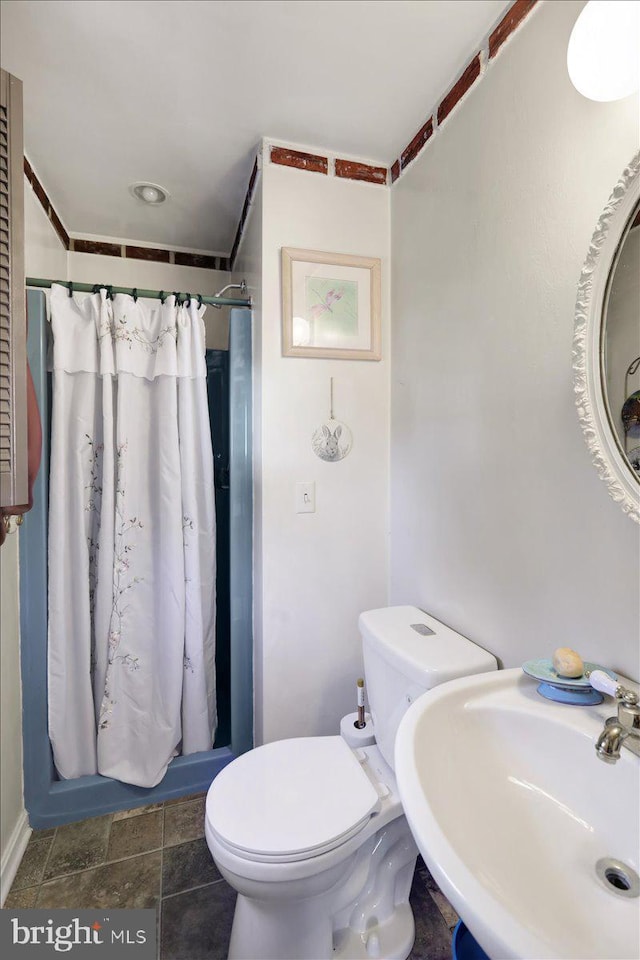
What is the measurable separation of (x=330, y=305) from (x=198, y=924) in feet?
6.13

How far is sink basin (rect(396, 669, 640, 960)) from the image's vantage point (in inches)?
20.1

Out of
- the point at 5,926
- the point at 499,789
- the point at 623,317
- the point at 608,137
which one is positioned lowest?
the point at 5,926

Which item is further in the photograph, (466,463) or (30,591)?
(30,591)

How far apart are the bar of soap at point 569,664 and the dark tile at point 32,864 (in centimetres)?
160

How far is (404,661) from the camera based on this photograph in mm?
1098

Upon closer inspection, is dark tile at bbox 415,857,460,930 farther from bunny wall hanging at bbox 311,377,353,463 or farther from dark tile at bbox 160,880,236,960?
bunny wall hanging at bbox 311,377,353,463

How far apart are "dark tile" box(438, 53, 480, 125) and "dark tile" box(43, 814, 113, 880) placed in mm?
2463

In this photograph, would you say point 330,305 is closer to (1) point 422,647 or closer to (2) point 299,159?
(2) point 299,159

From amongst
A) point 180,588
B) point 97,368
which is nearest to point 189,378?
point 97,368

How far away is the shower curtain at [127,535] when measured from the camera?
153 centimetres

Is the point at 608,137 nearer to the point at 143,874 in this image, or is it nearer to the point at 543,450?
the point at 543,450

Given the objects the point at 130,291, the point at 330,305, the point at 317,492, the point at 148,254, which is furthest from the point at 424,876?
the point at 148,254

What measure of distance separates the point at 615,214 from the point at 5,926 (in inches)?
77.5

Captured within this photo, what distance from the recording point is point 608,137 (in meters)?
0.79
